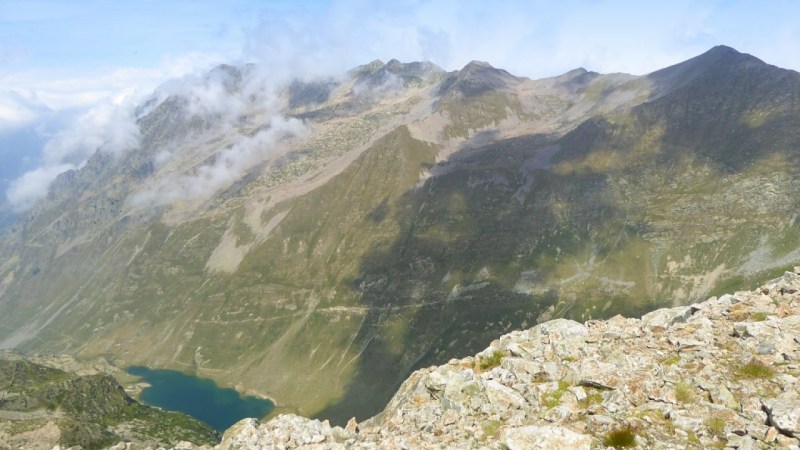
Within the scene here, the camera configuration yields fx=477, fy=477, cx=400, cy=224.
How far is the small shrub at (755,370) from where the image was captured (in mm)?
20812

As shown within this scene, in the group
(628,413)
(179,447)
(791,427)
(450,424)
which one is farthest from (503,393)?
(179,447)

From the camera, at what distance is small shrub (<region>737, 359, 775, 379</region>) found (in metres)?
20.8

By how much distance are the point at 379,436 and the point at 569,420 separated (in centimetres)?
961

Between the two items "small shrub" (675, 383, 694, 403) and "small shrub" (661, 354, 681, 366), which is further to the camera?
"small shrub" (661, 354, 681, 366)

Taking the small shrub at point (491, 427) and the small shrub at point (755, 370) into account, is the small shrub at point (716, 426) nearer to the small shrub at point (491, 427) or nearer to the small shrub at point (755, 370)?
the small shrub at point (755, 370)

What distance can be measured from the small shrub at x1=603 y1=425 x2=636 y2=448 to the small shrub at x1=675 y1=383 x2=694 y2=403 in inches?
128

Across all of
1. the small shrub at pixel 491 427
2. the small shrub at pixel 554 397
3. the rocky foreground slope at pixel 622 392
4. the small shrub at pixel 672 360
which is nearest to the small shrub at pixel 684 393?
the rocky foreground slope at pixel 622 392

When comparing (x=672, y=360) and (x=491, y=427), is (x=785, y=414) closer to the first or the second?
(x=672, y=360)

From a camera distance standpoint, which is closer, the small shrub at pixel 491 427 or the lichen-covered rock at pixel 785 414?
the lichen-covered rock at pixel 785 414

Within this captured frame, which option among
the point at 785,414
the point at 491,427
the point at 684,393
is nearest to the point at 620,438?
the point at 684,393

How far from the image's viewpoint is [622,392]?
21.8 m

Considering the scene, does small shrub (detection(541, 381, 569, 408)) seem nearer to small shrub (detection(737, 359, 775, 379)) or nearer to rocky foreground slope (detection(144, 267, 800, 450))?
rocky foreground slope (detection(144, 267, 800, 450))

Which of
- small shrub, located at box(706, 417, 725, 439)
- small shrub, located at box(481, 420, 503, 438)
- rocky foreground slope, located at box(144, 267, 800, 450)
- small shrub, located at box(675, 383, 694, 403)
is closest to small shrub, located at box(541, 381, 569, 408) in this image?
rocky foreground slope, located at box(144, 267, 800, 450)

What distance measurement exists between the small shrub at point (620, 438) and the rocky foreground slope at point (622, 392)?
0.14 ft
